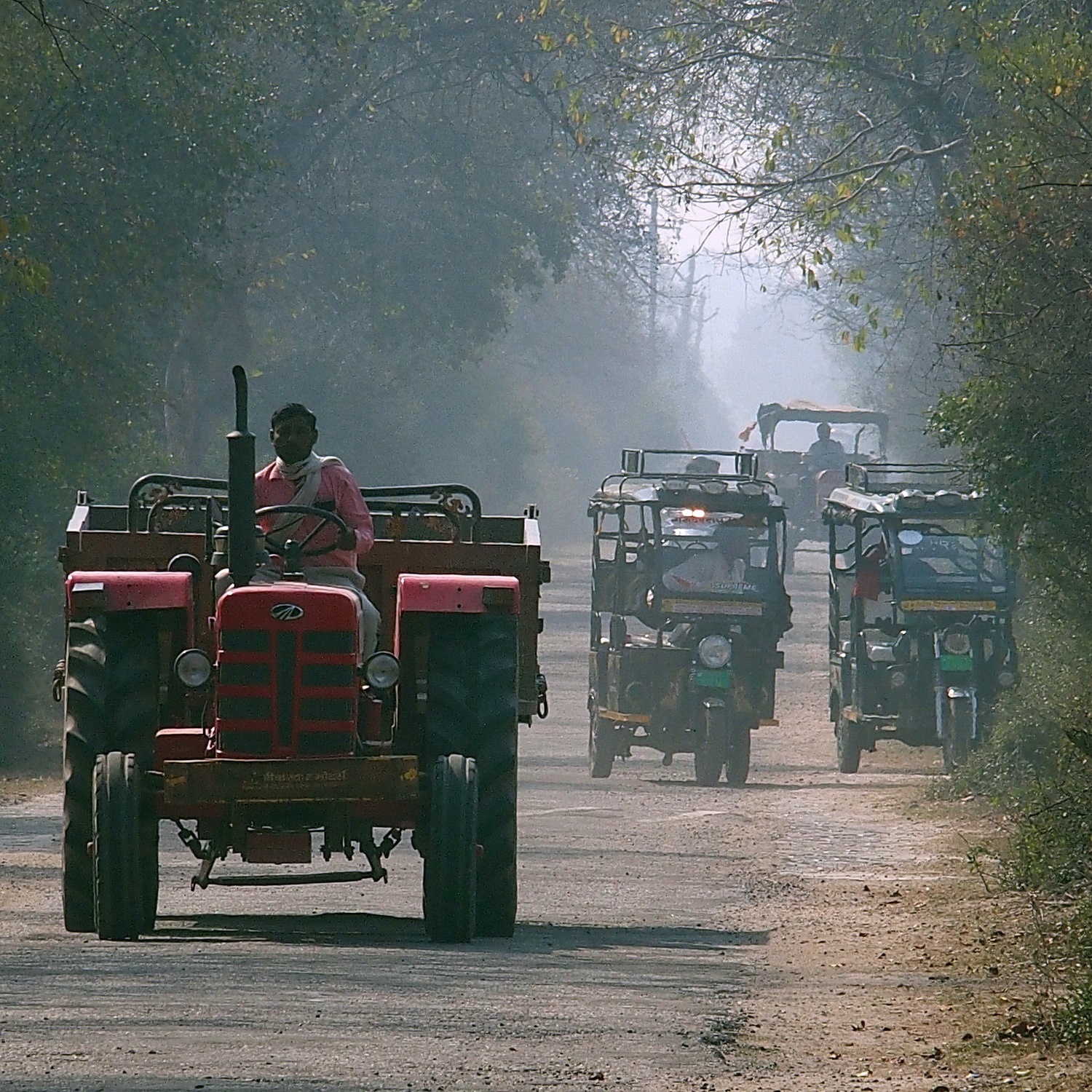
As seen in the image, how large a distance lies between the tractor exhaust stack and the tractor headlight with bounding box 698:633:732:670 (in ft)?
33.3

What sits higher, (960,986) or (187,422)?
(187,422)

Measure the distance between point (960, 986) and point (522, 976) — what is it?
6.17 ft

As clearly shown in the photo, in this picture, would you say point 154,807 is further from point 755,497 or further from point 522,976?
point 755,497

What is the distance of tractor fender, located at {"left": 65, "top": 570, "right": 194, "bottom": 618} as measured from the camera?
9133 millimetres

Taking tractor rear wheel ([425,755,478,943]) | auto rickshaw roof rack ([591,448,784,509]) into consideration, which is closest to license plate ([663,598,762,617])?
auto rickshaw roof rack ([591,448,784,509])

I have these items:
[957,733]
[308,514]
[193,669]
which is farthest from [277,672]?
[957,733]

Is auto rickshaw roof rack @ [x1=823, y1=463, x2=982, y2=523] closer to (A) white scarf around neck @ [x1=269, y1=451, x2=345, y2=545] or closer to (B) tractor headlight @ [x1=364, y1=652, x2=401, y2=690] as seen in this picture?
(A) white scarf around neck @ [x1=269, y1=451, x2=345, y2=545]

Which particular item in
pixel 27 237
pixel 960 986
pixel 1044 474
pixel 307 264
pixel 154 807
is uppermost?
pixel 307 264

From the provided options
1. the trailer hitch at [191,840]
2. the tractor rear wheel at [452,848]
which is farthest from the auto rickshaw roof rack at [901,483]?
the trailer hitch at [191,840]

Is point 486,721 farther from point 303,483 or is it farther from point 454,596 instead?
point 303,483

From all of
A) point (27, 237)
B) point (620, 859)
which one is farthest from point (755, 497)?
point (27, 237)

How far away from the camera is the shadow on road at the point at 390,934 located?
30.4 feet

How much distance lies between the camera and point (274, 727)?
881cm

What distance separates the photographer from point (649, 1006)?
789 centimetres
